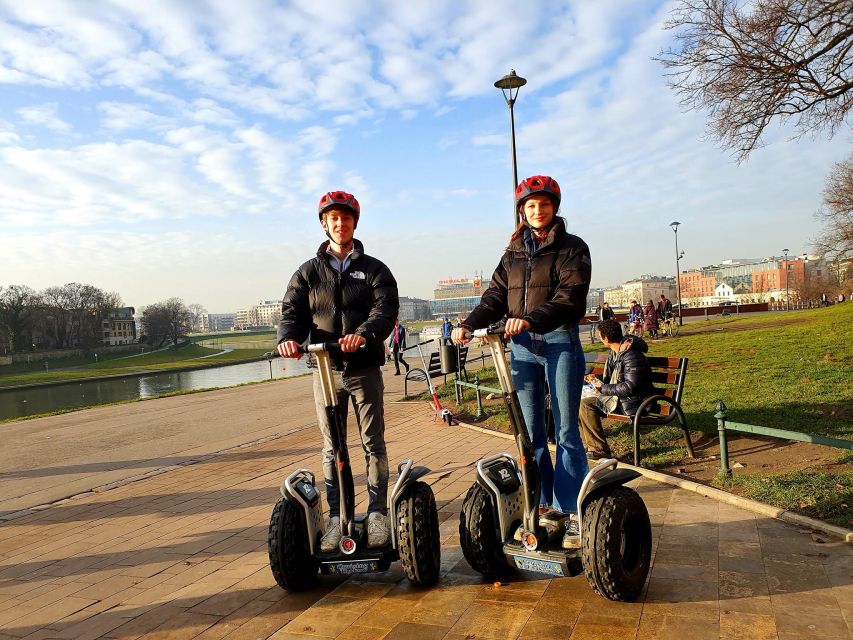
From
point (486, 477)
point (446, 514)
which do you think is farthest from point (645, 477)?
point (486, 477)

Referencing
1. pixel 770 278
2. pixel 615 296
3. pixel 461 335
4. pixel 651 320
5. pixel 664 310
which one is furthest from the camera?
pixel 615 296

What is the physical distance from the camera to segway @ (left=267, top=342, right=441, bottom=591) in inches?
126

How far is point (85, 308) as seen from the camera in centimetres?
8600

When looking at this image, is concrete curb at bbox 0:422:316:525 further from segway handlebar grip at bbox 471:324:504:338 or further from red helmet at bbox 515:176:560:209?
red helmet at bbox 515:176:560:209

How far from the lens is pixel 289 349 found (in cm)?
326

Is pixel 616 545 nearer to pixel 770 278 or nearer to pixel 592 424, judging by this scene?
pixel 592 424

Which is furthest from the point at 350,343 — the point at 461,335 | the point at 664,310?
the point at 664,310

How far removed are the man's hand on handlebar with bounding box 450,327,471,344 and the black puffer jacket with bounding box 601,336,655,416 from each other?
9.57 ft

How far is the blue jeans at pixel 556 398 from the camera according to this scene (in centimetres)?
330

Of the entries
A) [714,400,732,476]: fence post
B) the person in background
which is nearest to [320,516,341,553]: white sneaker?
[714,400,732,476]: fence post

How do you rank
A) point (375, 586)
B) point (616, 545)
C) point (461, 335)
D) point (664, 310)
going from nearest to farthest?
point (616, 545), point (461, 335), point (375, 586), point (664, 310)

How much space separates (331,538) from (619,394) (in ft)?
10.9

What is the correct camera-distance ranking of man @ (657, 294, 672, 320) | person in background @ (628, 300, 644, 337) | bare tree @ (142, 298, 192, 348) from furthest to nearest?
bare tree @ (142, 298, 192, 348) → man @ (657, 294, 672, 320) → person in background @ (628, 300, 644, 337)

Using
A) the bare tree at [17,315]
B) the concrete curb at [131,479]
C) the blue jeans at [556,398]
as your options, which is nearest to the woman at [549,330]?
the blue jeans at [556,398]
